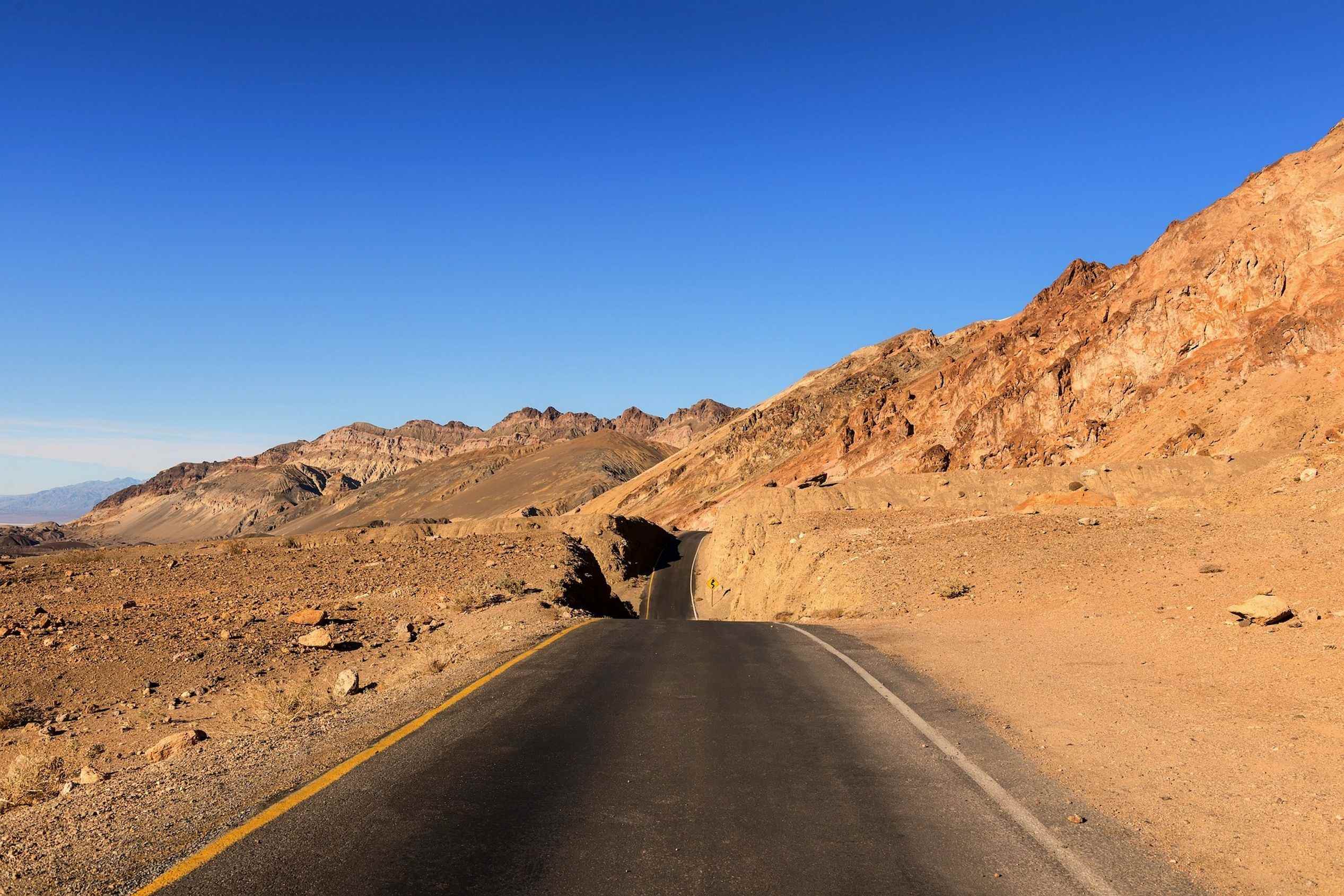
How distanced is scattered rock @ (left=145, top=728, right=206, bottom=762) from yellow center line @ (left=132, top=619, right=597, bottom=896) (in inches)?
115

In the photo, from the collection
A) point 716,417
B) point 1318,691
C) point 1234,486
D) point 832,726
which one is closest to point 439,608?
point 832,726

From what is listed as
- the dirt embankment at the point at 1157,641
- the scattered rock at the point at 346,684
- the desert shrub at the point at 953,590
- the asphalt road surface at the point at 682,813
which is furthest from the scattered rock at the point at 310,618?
the desert shrub at the point at 953,590

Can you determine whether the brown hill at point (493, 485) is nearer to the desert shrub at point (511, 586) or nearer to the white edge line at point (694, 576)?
the white edge line at point (694, 576)

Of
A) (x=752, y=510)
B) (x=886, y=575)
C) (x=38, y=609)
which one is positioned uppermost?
(x=752, y=510)

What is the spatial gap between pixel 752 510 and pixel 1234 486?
92.4 ft

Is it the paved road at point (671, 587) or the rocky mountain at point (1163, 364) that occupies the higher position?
the rocky mountain at point (1163, 364)

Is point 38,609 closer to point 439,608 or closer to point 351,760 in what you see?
point 439,608

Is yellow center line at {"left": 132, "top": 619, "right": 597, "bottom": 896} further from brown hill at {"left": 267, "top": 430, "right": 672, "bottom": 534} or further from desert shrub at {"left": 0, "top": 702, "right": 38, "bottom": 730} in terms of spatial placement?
brown hill at {"left": 267, "top": 430, "right": 672, "bottom": 534}

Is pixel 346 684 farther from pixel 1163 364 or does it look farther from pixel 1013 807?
pixel 1163 364

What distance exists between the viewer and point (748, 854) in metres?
4.82

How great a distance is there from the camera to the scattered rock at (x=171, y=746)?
8844 mm

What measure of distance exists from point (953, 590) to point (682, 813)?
15.8 m

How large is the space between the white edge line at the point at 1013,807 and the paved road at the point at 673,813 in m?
0.08

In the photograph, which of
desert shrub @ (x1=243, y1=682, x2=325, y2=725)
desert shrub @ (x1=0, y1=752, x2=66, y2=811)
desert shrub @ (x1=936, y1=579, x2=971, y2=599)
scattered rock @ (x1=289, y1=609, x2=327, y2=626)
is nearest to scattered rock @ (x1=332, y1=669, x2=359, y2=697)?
desert shrub @ (x1=243, y1=682, x2=325, y2=725)
